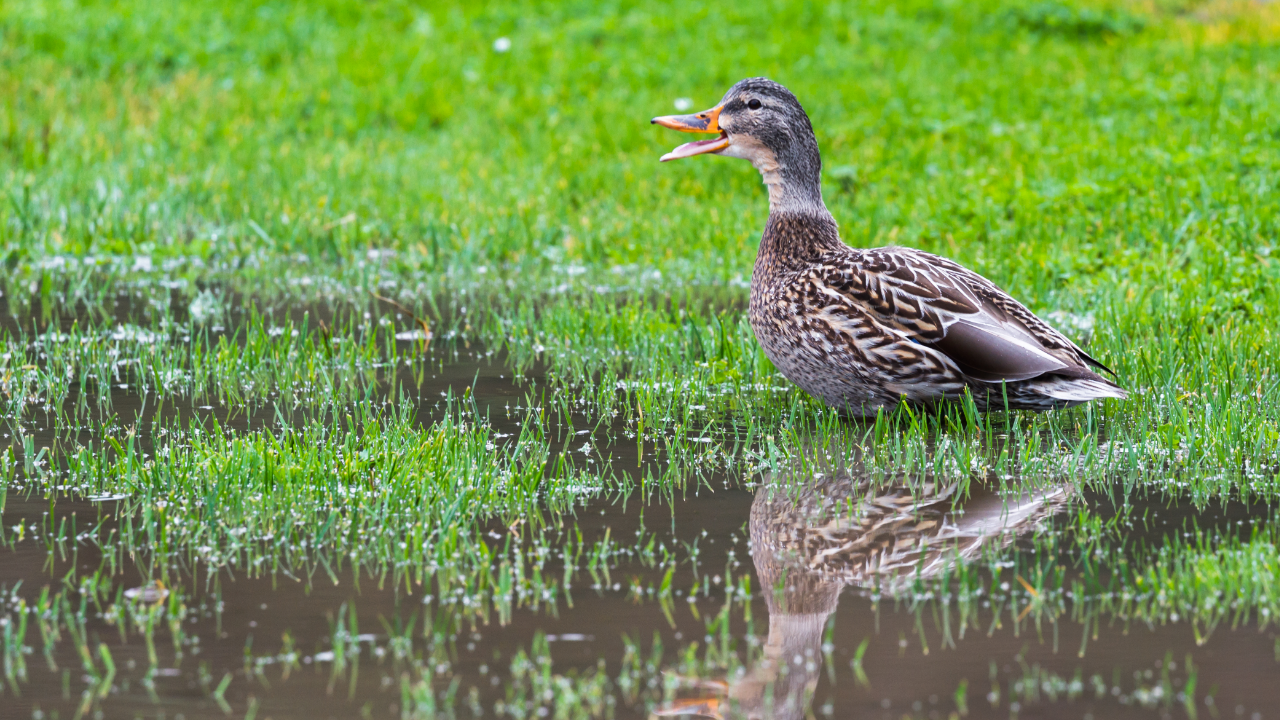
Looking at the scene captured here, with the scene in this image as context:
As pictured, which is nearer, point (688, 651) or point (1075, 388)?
point (688, 651)

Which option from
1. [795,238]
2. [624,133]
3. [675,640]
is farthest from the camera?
[624,133]

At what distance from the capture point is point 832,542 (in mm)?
4461

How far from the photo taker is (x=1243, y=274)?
8188 mm

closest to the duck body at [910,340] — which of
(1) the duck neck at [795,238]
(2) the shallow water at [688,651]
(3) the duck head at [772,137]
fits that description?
(1) the duck neck at [795,238]

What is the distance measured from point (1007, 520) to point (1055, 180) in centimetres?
636

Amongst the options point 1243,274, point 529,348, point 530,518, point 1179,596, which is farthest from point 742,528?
point 1243,274

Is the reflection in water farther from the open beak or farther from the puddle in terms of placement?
the open beak

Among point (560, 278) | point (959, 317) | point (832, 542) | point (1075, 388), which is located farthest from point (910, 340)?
point (560, 278)

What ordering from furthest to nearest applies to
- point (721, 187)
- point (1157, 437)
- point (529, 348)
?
point (721, 187)
point (529, 348)
point (1157, 437)

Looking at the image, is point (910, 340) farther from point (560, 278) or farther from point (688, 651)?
point (560, 278)

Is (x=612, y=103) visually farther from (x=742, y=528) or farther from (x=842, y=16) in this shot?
(x=742, y=528)

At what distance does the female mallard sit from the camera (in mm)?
5738

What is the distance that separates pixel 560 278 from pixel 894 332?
4.00 metres

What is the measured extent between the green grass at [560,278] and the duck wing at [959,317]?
0.93ft
